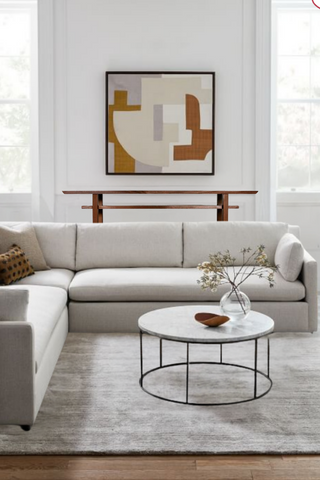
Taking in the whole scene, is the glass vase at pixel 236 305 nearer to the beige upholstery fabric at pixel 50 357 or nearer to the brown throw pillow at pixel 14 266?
the beige upholstery fabric at pixel 50 357

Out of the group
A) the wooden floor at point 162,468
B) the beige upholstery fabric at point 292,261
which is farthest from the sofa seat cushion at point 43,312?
the beige upholstery fabric at point 292,261

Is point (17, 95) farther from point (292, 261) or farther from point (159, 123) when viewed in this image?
point (292, 261)

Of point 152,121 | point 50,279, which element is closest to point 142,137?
point 152,121

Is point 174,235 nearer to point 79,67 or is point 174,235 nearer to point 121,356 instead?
point 121,356

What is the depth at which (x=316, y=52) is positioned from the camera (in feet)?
21.4

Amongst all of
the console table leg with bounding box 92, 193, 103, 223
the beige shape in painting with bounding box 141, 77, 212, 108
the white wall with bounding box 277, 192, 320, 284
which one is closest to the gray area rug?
the console table leg with bounding box 92, 193, 103, 223

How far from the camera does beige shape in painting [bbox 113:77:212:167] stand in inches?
249

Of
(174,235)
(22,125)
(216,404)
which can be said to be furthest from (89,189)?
(216,404)

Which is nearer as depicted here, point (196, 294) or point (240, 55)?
point (196, 294)

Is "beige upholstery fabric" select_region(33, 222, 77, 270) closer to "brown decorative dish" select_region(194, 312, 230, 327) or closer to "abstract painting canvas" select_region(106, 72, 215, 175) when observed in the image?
"abstract painting canvas" select_region(106, 72, 215, 175)

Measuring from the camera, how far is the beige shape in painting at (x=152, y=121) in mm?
6320

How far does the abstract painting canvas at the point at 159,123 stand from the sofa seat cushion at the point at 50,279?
73.6 inches

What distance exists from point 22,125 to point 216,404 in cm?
430

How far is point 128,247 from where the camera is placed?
197 inches
